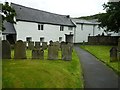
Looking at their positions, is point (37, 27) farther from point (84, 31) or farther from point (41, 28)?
point (84, 31)

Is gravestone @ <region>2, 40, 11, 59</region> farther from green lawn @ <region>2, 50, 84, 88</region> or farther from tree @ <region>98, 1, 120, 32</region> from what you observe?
tree @ <region>98, 1, 120, 32</region>

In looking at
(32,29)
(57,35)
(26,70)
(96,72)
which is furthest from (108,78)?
(57,35)

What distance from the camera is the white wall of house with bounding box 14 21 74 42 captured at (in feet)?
133

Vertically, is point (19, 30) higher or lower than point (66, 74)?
higher

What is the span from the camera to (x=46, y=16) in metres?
52.8

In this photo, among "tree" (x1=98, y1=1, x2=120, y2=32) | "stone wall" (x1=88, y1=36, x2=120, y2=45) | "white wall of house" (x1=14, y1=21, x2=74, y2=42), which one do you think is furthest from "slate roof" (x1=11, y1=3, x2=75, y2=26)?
"tree" (x1=98, y1=1, x2=120, y2=32)

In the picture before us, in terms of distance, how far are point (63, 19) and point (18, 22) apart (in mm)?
21378

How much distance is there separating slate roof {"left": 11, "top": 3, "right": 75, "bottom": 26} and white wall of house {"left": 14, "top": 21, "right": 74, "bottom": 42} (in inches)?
34.9

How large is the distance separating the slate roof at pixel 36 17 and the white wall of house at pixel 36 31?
89 cm

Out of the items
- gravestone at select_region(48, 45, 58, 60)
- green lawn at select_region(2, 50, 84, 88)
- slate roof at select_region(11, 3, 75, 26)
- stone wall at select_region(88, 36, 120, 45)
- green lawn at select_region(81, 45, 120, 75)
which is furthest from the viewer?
stone wall at select_region(88, 36, 120, 45)

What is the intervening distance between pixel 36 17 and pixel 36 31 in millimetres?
3752

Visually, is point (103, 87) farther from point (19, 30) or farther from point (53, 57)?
point (19, 30)

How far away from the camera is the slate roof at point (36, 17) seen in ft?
141

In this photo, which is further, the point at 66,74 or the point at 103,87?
the point at 66,74
